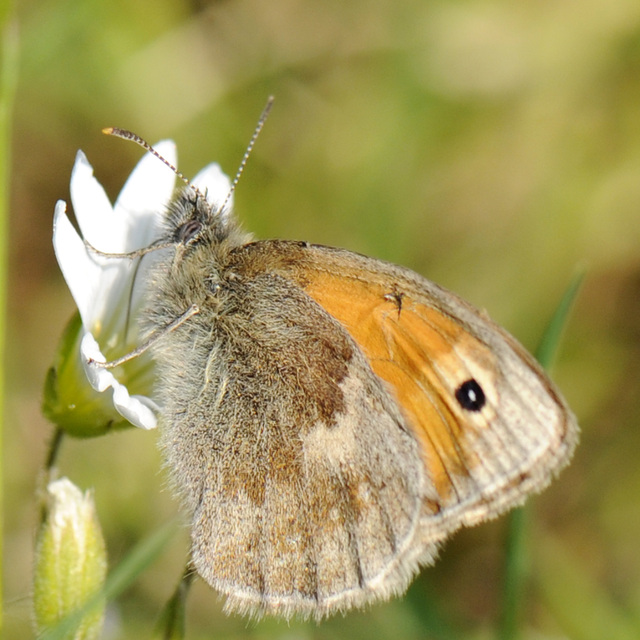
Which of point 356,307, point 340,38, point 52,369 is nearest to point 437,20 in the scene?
point 340,38

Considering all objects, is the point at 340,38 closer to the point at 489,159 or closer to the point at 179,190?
the point at 489,159

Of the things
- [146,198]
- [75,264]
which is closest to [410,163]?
[146,198]

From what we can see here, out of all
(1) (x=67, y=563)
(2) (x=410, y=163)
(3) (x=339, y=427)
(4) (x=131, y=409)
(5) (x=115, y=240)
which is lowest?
(1) (x=67, y=563)

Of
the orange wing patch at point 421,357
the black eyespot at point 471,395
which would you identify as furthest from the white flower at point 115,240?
the black eyespot at point 471,395

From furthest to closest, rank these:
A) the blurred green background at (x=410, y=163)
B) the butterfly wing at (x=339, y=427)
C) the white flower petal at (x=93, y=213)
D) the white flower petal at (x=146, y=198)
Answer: the blurred green background at (x=410, y=163)
the white flower petal at (x=146, y=198)
the white flower petal at (x=93, y=213)
the butterfly wing at (x=339, y=427)

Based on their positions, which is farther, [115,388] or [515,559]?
[515,559]

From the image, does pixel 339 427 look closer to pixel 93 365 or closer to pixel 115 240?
pixel 93 365

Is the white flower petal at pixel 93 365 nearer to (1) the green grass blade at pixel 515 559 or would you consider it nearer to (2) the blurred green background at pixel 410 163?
(1) the green grass blade at pixel 515 559
